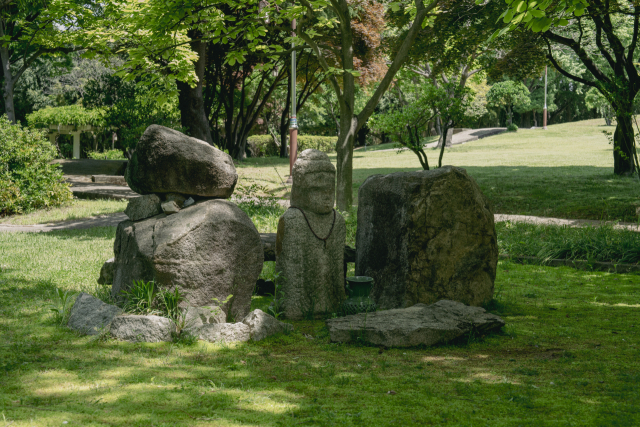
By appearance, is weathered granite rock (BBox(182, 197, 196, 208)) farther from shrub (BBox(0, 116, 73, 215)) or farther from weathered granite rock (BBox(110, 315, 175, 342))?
shrub (BBox(0, 116, 73, 215))

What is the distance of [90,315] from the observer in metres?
5.50

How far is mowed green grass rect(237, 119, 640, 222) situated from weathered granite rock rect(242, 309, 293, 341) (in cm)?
682

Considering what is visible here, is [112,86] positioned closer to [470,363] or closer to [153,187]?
[153,187]

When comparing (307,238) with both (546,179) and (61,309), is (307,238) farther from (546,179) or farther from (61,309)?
(546,179)

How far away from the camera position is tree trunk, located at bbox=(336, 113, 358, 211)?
12.3 metres

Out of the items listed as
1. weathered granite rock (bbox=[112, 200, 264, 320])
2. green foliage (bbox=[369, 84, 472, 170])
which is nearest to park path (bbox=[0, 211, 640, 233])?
green foliage (bbox=[369, 84, 472, 170])

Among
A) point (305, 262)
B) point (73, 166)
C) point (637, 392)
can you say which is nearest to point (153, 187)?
point (305, 262)

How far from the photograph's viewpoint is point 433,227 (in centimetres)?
658

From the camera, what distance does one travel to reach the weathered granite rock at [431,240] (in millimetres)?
6570

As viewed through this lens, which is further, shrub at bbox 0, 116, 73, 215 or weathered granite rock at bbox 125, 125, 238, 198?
shrub at bbox 0, 116, 73, 215

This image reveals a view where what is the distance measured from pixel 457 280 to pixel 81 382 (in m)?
4.33

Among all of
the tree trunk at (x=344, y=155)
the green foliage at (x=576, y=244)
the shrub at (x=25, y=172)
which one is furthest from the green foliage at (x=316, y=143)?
the green foliage at (x=576, y=244)

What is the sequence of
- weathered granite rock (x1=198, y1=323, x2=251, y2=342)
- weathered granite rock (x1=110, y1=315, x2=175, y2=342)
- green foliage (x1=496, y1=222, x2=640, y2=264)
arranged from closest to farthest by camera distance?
weathered granite rock (x1=110, y1=315, x2=175, y2=342)
weathered granite rock (x1=198, y1=323, x2=251, y2=342)
green foliage (x1=496, y1=222, x2=640, y2=264)

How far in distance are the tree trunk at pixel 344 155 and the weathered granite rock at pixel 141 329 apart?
749 centimetres
